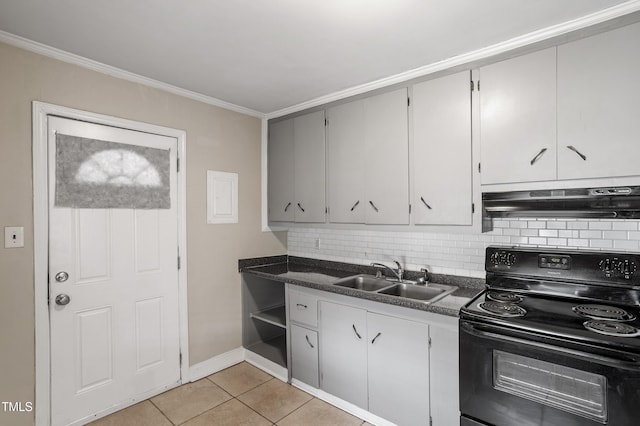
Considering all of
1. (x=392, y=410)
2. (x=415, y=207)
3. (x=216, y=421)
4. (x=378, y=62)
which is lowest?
(x=216, y=421)

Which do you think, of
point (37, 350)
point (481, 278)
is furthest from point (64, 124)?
point (481, 278)

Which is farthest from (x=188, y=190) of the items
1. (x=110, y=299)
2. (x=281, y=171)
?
(x=110, y=299)

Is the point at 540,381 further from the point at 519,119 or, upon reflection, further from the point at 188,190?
the point at 188,190

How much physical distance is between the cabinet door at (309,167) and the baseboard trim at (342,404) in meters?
1.38

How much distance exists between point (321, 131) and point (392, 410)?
2191 mm

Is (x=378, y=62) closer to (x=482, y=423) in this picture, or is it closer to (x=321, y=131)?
(x=321, y=131)

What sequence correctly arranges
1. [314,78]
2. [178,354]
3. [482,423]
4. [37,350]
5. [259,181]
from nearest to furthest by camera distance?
[482,423] < [37,350] < [314,78] < [178,354] < [259,181]

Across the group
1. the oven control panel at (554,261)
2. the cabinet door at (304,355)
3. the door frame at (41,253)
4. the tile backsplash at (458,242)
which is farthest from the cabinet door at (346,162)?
the door frame at (41,253)

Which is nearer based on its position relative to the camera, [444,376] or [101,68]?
[444,376]

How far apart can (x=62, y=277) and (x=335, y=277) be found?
197 centimetres

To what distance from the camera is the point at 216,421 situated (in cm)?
234

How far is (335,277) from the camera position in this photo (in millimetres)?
2889

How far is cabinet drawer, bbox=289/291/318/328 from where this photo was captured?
264 cm

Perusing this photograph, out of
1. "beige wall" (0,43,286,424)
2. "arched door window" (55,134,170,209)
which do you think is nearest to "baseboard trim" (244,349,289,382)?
"beige wall" (0,43,286,424)
